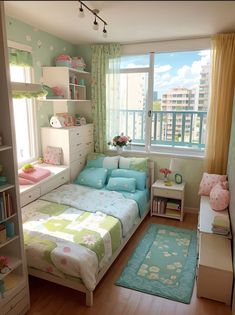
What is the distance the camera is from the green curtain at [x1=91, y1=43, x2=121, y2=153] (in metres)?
3.58

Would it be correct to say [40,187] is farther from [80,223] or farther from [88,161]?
[88,161]

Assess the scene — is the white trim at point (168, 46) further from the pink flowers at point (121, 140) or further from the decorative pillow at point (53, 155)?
the decorative pillow at point (53, 155)

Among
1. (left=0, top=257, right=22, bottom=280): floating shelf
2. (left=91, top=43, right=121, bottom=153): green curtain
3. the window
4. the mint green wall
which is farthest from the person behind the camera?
(left=91, top=43, right=121, bottom=153): green curtain

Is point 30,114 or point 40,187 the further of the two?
point 30,114

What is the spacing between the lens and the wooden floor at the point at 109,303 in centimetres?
191

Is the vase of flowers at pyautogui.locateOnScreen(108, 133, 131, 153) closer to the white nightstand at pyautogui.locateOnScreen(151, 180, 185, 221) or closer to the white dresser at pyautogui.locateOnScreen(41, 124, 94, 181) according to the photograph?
the white dresser at pyautogui.locateOnScreen(41, 124, 94, 181)

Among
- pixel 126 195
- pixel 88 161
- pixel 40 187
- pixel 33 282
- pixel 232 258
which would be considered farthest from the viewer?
pixel 88 161

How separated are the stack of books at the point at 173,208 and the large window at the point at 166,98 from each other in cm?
83

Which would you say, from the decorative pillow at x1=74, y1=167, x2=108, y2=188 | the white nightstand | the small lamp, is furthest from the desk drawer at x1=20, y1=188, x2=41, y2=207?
the small lamp

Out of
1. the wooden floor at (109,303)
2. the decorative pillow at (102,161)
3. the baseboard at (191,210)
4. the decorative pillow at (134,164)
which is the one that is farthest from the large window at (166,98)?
the wooden floor at (109,303)

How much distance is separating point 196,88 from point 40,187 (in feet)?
8.13

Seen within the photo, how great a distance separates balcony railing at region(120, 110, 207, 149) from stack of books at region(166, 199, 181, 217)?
3.00 feet

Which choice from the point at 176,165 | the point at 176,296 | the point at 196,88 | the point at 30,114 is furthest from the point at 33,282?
the point at 196,88

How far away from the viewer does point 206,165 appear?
10.8 feet
